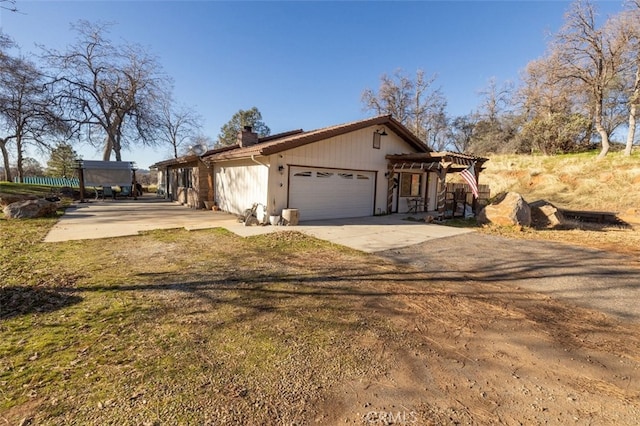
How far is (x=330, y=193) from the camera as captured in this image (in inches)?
456

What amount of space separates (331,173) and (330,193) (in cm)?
78

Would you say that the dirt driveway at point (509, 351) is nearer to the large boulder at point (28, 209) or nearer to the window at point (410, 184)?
the window at point (410, 184)

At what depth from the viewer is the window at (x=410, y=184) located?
46.3 feet

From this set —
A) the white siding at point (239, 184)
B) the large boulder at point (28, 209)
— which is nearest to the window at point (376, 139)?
the white siding at point (239, 184)

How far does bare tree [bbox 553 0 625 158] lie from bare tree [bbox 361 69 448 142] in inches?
491

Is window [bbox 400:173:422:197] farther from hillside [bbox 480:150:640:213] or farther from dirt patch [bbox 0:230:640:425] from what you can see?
dirt patch [bbox 0:230:640:425]

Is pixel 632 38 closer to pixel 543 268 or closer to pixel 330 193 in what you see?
pixel 330 193

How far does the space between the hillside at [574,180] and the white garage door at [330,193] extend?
9.96 m

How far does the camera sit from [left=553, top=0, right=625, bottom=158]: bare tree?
17.9 meters

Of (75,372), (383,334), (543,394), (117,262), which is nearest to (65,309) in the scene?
(75,372)

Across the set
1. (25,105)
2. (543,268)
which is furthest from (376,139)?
(25,105)

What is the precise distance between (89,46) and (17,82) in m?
5.66

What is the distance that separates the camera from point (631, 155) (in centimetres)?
1688

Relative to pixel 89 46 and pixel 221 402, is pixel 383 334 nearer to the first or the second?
pixel 221 402
